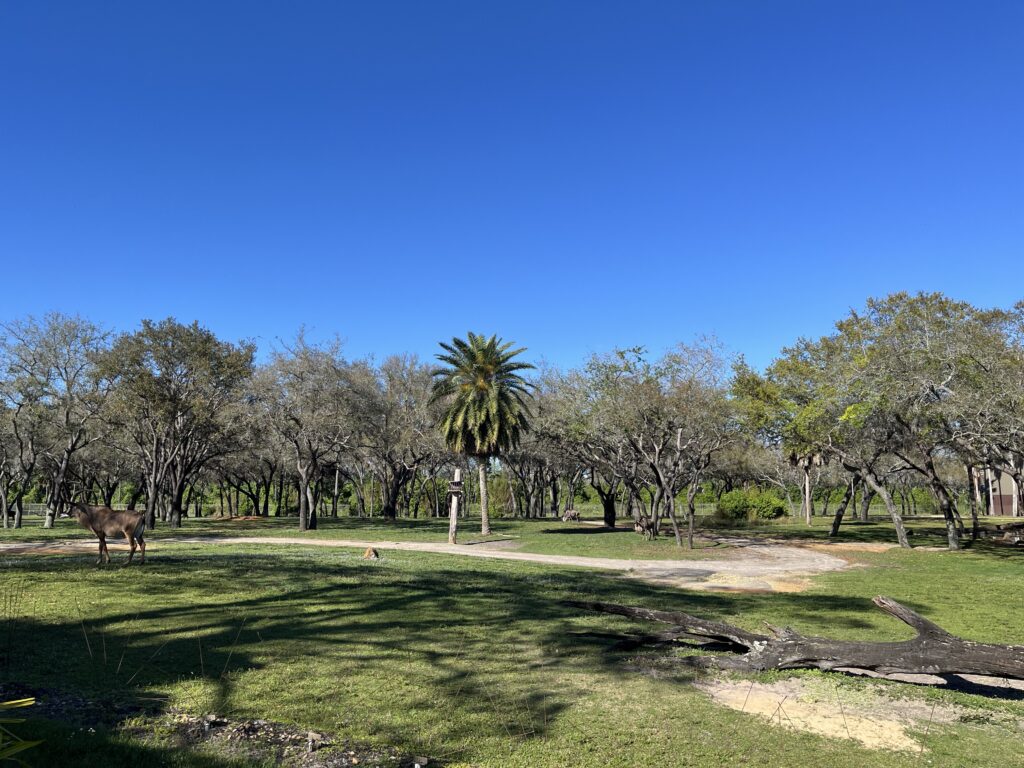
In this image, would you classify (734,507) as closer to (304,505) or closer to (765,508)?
(765,508)

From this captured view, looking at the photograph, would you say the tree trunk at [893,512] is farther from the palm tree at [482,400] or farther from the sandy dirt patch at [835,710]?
the sandy dirt patch at [835,710]

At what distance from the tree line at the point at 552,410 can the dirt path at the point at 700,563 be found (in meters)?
3.78

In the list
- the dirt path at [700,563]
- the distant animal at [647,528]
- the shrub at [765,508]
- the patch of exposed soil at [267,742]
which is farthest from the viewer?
the shrub at [765,508]

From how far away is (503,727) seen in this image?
543 centimetres

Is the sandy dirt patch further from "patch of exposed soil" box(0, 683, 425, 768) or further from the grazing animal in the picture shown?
the grazing animal

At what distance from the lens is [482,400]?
37.4 meters

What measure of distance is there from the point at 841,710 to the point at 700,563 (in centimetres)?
1551

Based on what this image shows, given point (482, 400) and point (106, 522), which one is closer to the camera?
point (106, 522)

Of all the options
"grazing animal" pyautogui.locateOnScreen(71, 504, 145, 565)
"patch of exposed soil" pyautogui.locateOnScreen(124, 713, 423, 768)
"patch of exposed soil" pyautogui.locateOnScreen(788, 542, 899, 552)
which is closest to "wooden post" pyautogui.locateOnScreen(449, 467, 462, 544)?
"grazing animal" pyautogui.locateOnScreen(71, 504, 145, 565)

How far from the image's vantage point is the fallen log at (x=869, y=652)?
614 centimetres

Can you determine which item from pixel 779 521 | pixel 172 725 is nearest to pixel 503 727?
pixel 172 725

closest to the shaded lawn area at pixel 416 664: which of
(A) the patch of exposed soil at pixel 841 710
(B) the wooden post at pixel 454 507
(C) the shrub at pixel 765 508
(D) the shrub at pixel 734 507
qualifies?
(A) the patch of exposed soil at pixel 841 710

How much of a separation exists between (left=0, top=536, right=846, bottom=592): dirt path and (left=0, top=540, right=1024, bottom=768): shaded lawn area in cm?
257

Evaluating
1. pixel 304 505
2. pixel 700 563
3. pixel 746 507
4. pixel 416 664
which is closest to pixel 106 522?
pixel 416 664
